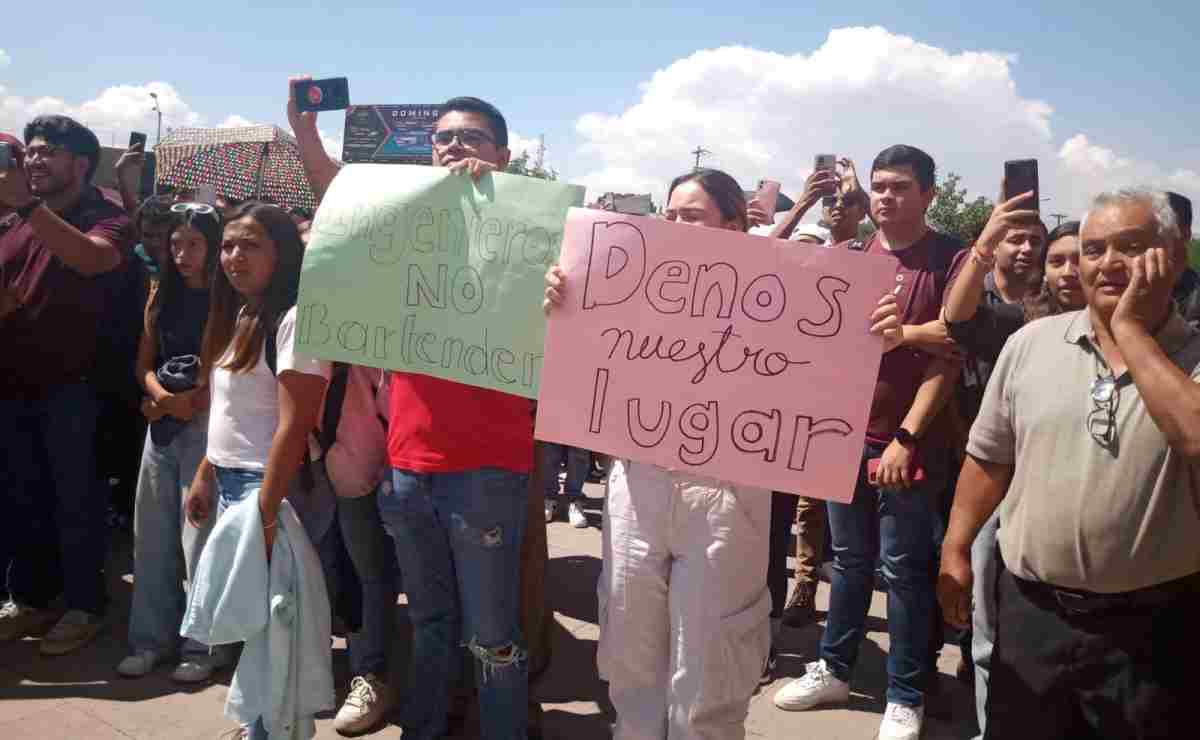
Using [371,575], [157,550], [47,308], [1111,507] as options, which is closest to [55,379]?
[47,308]

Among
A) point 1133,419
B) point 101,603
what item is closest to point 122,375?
point 101,603

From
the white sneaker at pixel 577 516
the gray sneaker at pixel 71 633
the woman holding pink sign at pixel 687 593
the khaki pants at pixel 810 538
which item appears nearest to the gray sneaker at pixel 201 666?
the gray sneaker at pixel 71 633

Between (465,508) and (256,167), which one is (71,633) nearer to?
(465,508)

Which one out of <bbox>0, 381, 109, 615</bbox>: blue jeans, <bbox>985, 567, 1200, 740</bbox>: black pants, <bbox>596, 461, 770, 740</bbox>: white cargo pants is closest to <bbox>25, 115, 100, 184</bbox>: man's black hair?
<bbox>0, 381, 109, 615</bbox>: blue jeans

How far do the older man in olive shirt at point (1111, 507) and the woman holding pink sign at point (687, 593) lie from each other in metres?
0.47

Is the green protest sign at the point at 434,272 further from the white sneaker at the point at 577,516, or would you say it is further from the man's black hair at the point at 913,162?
the white sneaker at the point at 577,516

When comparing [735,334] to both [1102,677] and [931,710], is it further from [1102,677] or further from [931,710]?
[931,710]

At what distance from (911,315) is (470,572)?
1.84 m

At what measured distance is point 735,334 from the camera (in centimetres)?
229

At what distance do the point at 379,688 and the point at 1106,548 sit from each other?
101 inches

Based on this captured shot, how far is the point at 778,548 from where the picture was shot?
12.8ft

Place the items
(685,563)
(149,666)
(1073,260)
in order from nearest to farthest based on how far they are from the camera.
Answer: (685,563)
(1073,260)
(149,666)

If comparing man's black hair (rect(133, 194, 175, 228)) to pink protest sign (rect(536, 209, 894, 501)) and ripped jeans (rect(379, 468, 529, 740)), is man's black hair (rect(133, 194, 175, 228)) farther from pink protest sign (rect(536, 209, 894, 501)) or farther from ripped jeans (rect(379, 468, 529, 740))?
pink protest sign (rect(536, 209, 894, 501))

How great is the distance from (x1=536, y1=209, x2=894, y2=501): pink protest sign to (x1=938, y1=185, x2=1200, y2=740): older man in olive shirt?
446mm
